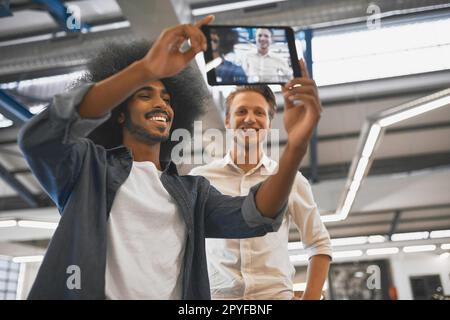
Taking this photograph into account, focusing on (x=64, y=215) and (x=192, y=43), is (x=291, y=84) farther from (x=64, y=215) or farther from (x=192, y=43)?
(x=64, y=215)

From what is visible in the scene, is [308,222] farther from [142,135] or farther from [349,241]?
[349,241]

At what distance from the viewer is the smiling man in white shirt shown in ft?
3.12

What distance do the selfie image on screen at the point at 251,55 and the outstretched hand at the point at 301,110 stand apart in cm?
4

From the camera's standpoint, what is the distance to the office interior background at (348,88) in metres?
2.68

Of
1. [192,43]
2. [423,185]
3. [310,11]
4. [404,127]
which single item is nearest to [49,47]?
[310,11]

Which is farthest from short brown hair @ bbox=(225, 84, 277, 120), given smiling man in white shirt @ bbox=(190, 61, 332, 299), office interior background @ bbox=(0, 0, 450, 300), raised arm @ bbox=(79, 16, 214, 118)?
office interior background @ bbox=(0, 0, 450, 300)

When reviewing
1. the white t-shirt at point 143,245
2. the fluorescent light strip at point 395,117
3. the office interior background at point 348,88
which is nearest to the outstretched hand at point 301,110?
the white t-shirt at point 143,245

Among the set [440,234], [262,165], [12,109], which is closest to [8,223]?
[12,109]

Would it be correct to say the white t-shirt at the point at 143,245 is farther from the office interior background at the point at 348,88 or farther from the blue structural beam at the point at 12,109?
the blue structural beam at the point at 12,109

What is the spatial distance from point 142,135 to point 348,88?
165 inches

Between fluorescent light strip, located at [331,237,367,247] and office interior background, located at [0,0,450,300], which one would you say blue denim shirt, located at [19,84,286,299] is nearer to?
office interior background, located at [0,0,450,300]

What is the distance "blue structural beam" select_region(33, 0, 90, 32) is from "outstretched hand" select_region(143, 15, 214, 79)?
8.24 feet

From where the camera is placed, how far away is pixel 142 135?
812 millimetres
